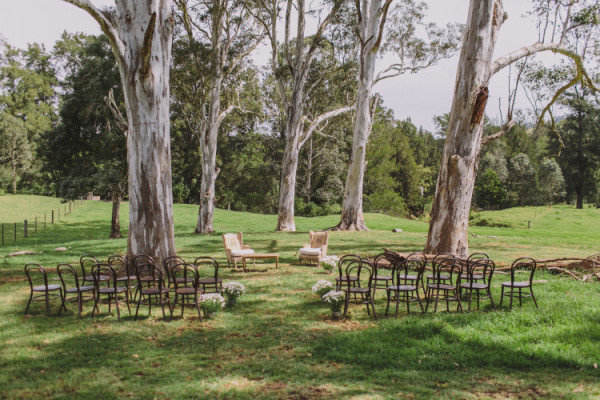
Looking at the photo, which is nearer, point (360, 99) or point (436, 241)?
point (436, 241)

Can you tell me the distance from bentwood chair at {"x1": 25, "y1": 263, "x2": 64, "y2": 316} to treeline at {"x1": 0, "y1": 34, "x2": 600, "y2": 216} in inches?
431

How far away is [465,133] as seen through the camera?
12797mm

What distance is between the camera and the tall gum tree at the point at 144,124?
10883 millimetres

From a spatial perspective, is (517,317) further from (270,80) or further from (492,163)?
(492,163)

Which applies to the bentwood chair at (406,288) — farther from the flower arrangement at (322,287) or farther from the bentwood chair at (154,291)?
the bentwood chair at (154,291)

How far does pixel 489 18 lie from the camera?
12.8 metres

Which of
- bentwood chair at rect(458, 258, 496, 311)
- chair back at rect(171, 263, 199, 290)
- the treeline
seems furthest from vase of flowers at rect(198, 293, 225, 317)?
the treeline

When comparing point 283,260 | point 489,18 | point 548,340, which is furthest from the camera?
point 283,260

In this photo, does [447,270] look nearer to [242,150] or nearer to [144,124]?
[144,124]

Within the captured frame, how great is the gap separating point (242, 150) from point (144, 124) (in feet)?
117

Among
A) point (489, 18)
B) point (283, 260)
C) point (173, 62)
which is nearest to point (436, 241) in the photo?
point (283, 260)

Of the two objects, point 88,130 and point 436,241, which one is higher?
point 88,130

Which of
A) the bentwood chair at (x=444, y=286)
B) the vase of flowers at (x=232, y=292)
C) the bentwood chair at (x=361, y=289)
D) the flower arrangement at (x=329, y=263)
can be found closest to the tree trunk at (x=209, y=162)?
the flower arrangement at (x=329, y=263)

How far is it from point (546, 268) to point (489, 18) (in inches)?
279
